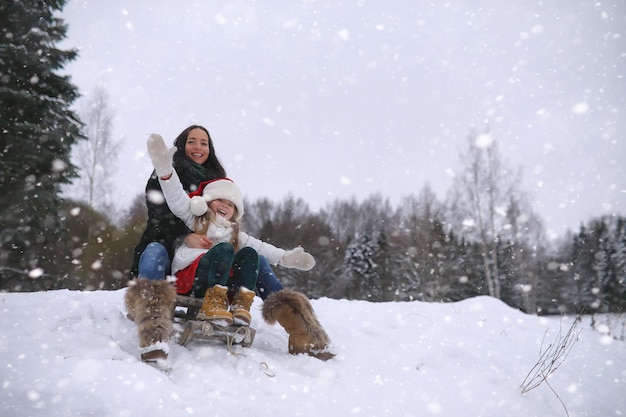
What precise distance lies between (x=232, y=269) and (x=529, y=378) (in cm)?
212

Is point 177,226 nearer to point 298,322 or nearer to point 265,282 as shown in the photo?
point 265,282

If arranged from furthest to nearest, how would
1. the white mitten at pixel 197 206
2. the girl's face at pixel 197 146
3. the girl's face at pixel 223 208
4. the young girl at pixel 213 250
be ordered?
the girl's face at pixel 197 146, the girl's face at pixel 223 208, the white mitten at pixel 197 206, the young girl at pixel 213 250

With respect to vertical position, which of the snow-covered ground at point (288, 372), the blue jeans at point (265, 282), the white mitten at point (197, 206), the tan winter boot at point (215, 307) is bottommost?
the snow-covered ground at point (288, 372)

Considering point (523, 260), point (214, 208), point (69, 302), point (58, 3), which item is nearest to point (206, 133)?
point (214, 208)

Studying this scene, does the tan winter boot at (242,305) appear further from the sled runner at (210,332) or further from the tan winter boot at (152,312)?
the tan winter boot at (152,312)

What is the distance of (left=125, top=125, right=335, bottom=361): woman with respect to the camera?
1.94 meters

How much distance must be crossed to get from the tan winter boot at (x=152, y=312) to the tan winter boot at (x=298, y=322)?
66 centimetres

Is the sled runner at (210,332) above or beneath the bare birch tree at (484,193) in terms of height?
beneath

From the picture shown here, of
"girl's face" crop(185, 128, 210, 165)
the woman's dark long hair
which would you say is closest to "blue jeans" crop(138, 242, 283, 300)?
the woman's dark long hair

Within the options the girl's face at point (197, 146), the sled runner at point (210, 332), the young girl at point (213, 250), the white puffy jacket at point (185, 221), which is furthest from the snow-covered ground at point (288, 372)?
the girl's face at point (197, 146)

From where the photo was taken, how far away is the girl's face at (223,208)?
2.67 m

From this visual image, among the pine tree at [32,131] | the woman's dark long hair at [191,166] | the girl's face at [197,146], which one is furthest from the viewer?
the pine tree at [32,131]

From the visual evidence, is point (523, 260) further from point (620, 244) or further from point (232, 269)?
point (232, 269)

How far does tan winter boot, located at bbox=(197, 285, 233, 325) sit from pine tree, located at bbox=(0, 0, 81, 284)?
6.40 metres
